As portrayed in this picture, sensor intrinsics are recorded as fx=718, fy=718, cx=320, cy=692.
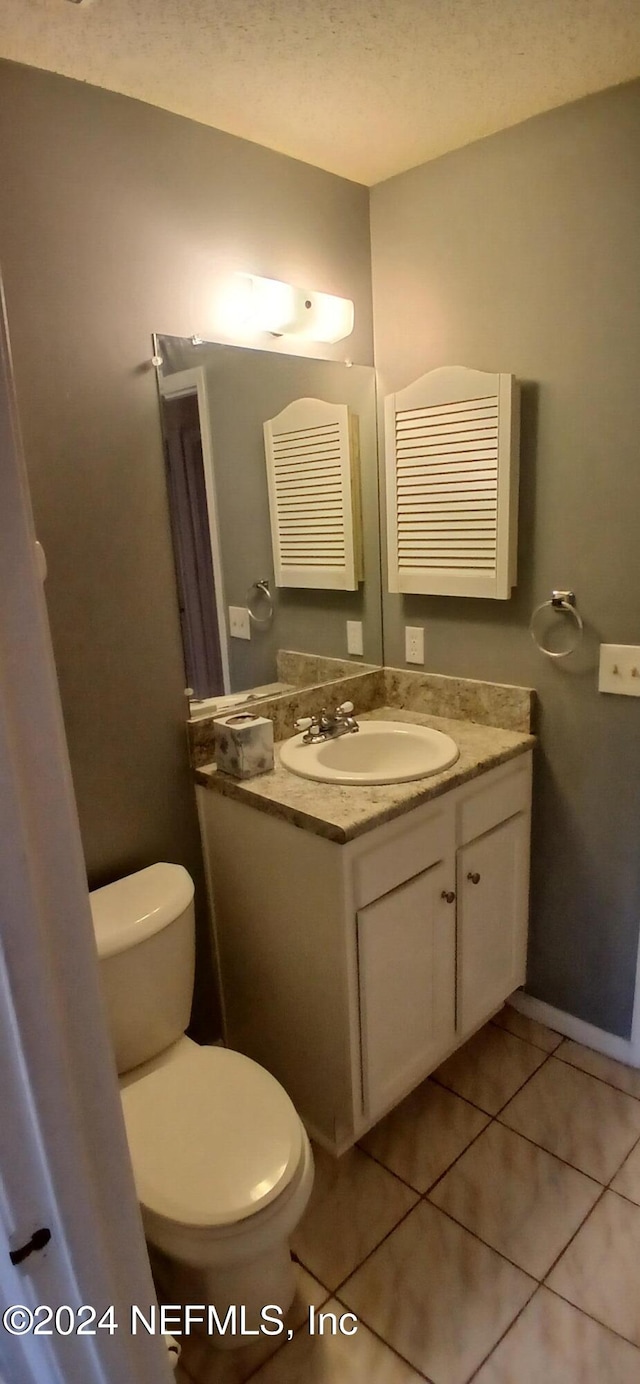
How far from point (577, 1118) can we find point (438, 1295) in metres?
0.55

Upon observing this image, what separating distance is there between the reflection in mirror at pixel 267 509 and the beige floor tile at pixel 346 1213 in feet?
3.68

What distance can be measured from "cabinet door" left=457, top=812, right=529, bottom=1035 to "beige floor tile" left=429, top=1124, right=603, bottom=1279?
278 millimetres

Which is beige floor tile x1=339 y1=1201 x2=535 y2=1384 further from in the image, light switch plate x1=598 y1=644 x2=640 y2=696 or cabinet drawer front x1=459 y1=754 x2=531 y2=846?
light switch plate x1=598 y1=644 x2=640 y2=696

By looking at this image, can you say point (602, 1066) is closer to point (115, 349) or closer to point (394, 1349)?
point (394, 1349)

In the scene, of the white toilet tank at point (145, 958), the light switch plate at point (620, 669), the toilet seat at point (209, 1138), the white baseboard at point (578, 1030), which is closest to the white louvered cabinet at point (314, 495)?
the light switch plate at point (620, 669)

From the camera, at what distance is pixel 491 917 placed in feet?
6.01

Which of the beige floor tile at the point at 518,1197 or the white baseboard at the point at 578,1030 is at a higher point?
the white baseboard at the point at 578,1030

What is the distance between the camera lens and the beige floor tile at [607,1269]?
1.32 m

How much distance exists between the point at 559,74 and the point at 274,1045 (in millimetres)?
2190

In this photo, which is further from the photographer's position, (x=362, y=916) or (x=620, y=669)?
(x=620, y=669)

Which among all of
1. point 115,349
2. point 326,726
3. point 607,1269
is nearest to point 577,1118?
point 607,1269

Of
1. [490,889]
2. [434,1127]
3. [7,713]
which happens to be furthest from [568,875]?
[7,713]

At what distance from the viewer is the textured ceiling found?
121 cm

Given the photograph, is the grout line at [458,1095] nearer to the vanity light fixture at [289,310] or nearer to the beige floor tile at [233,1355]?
the beige floor tile at [233,1355]
